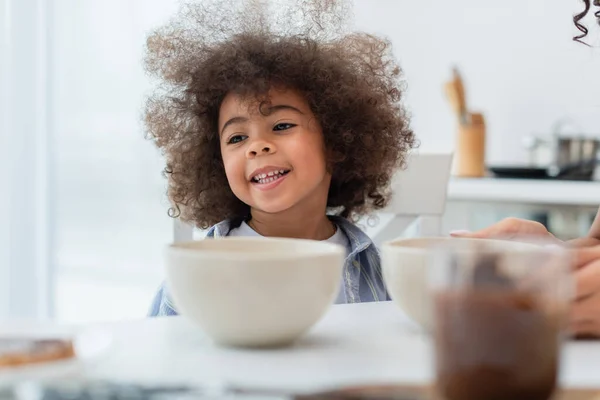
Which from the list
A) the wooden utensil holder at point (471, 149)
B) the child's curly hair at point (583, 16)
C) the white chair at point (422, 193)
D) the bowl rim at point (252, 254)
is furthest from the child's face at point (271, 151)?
the wooden utensil holder at point (471, 149)

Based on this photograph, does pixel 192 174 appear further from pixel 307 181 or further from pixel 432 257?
pixel 432 257

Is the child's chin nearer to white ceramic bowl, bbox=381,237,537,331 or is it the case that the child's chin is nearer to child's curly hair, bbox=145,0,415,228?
child's curly hair, bbox=145,0,415,228

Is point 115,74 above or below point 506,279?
above

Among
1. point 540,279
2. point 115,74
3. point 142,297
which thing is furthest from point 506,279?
point 142,297

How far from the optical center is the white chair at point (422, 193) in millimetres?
1666

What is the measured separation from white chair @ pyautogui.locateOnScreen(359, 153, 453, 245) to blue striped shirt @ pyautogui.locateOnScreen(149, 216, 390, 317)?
9.2 inches

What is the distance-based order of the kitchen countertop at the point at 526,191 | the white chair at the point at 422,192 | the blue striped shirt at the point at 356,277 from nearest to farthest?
1. the blue striped shirt at the point at 356,277
2. the white chair at the point at 422,192
3. the kitchen countertop at the point at 526,191

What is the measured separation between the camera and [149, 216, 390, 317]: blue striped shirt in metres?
1.34

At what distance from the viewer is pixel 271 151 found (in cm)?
137

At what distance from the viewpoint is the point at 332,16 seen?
1.59 m

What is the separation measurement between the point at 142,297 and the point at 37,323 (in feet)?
7.69

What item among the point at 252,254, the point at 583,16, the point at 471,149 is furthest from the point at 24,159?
the point at 252,254

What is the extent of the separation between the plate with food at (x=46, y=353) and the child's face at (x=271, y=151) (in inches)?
27.7

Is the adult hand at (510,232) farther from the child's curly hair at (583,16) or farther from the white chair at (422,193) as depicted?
the white chair at (422,193)
